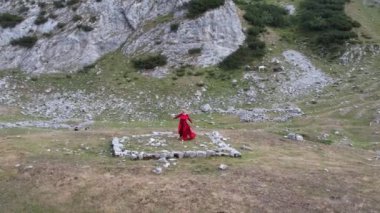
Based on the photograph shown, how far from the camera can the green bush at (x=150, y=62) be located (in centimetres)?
4194

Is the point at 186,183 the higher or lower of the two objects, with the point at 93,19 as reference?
lower

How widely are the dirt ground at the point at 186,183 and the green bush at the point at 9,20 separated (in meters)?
27.0

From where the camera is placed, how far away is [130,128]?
3031cm

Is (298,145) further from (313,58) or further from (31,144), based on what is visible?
(313,58)

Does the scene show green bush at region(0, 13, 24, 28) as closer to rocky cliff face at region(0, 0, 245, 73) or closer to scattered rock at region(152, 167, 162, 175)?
rocky cliff face at region(0, 0, 245, 73)

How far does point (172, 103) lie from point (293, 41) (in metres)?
15.7

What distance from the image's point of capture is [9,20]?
4859cm

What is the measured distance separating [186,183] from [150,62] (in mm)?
24572

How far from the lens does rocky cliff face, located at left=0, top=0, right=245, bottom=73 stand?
44.1 m

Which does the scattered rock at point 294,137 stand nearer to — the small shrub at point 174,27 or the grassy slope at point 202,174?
the grassy slope at point 202,174

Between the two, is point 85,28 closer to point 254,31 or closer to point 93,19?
point 93,19

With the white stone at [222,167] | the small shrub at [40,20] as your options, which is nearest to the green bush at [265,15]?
the small shrub at [40,20]

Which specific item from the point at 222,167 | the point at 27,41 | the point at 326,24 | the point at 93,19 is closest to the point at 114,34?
the point at 93,19

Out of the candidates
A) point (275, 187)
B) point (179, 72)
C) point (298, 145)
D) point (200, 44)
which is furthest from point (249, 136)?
point (200, 44)
